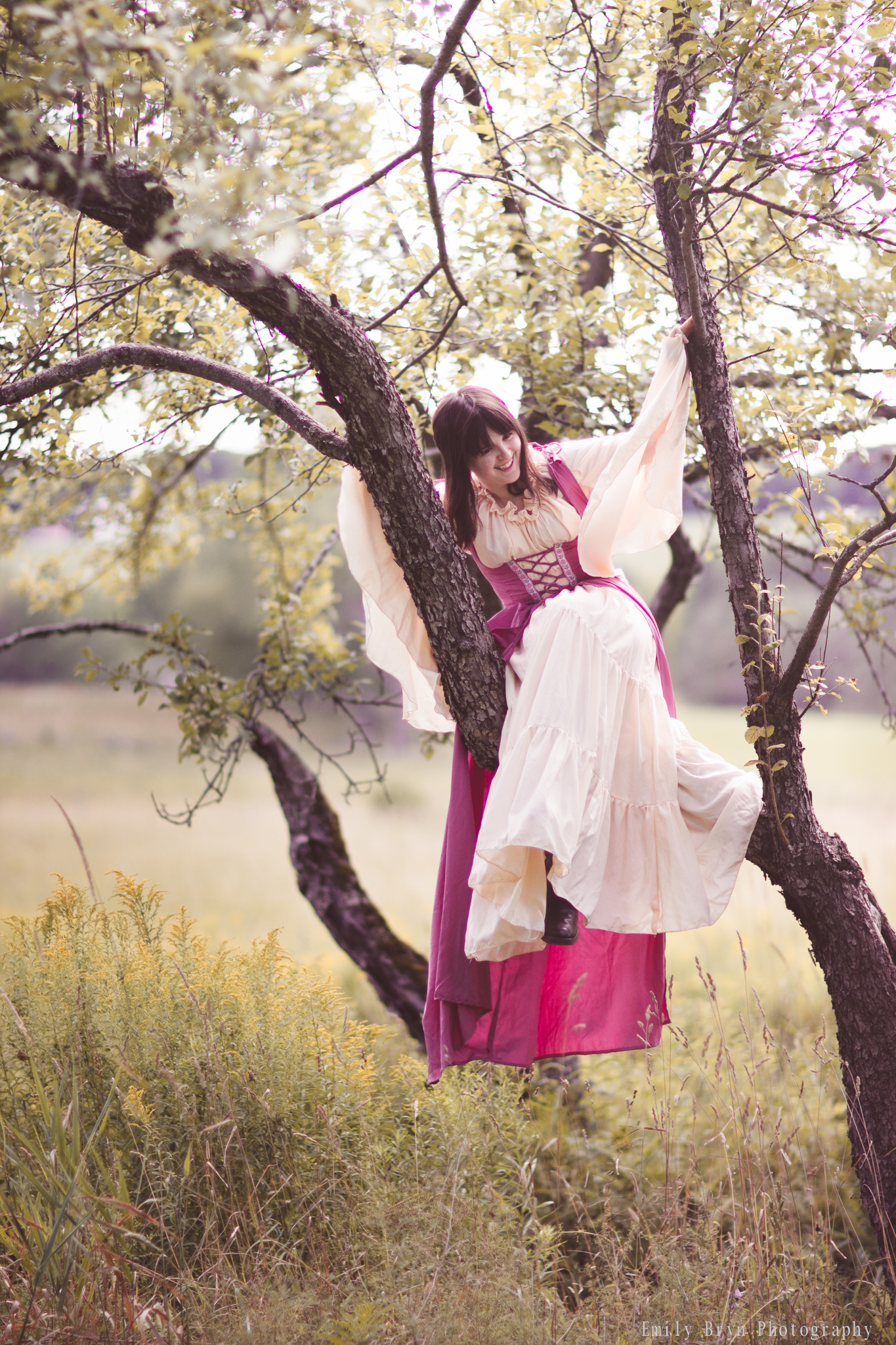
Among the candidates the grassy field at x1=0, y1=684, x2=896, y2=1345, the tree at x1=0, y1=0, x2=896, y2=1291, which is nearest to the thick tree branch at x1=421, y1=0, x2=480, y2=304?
the tree at x1=0, y1=0, x2=896, y2=1291

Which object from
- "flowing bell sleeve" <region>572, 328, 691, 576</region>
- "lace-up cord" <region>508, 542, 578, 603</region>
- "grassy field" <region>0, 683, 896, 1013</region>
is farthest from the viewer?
"grassy field" <region>0, 683, 896, 1013</region>

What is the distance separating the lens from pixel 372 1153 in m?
2.05

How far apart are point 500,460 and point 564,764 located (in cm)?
68

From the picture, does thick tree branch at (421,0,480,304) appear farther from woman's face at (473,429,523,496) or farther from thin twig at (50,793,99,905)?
thin twig at (50,793,99,905)

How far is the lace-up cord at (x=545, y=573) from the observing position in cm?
215

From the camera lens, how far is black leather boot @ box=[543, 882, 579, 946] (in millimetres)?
1874

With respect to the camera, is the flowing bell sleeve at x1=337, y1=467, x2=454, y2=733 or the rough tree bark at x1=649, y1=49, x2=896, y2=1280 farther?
the flowing bell sleeve at x1=337, y1=467, x2=454, y2=733

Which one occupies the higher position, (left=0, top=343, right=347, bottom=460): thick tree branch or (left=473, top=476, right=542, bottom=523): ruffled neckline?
(left=0, top=343, right=347, bottom=460): thick tree branch

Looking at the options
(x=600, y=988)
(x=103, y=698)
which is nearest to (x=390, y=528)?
(x=600, y=988)

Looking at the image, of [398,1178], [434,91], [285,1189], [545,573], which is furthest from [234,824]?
[434,91]

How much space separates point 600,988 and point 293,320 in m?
1.58

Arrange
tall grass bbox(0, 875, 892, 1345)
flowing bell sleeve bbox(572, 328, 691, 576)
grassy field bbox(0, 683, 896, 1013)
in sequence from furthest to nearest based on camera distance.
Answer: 1. grassy field bbox(0, 683, 896, 1013)
2. flowing bell sleeve bbox(572, 328, 691, 576)
3. tall grass bbox(0, 875, 892, 1345)

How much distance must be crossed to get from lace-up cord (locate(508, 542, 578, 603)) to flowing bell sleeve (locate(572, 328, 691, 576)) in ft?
0.18

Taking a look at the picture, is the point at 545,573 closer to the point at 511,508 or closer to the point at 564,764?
the point at 511,508
